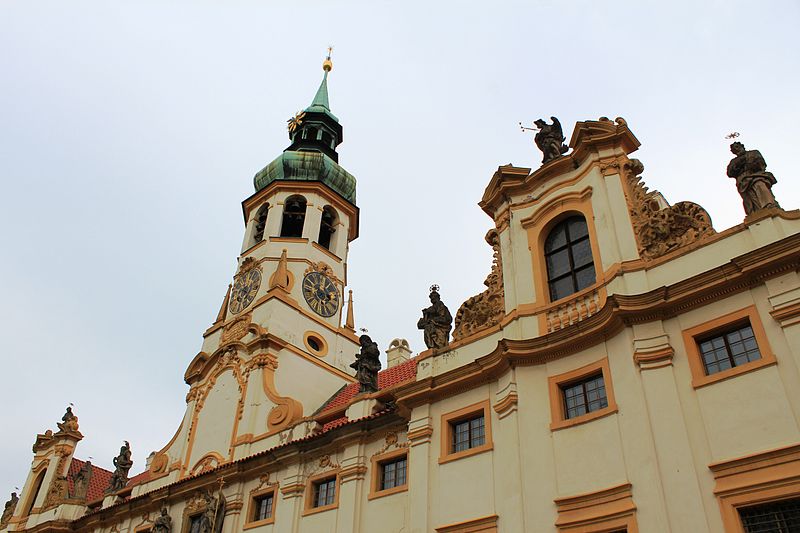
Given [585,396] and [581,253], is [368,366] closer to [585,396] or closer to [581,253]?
[581,253]

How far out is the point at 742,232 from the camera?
13078 millimetres

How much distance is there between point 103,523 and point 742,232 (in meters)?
23.5

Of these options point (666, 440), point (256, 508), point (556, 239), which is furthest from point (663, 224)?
point (256, 508)

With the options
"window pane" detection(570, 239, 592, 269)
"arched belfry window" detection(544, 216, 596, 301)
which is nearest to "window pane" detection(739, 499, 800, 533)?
"arched belfry window" detection(544, 216, 596, 301)

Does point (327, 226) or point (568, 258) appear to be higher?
point (327, 226)

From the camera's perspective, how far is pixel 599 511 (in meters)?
12.1

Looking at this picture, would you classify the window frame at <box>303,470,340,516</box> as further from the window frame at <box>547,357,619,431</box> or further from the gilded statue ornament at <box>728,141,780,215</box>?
the gilded statue ornament at <box>728,141,780,215</box>

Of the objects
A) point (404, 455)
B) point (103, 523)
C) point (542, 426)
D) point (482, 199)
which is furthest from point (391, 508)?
point (103, 523)

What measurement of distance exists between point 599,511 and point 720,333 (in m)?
3.92

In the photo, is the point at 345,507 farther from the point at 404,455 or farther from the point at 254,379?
the point at 254,379

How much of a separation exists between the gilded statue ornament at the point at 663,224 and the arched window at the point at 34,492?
29.5m

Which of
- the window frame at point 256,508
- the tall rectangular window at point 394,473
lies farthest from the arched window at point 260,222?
the tall rectangular window at point 394,473

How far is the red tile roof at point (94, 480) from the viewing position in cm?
3133

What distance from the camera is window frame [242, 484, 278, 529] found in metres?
19.1
